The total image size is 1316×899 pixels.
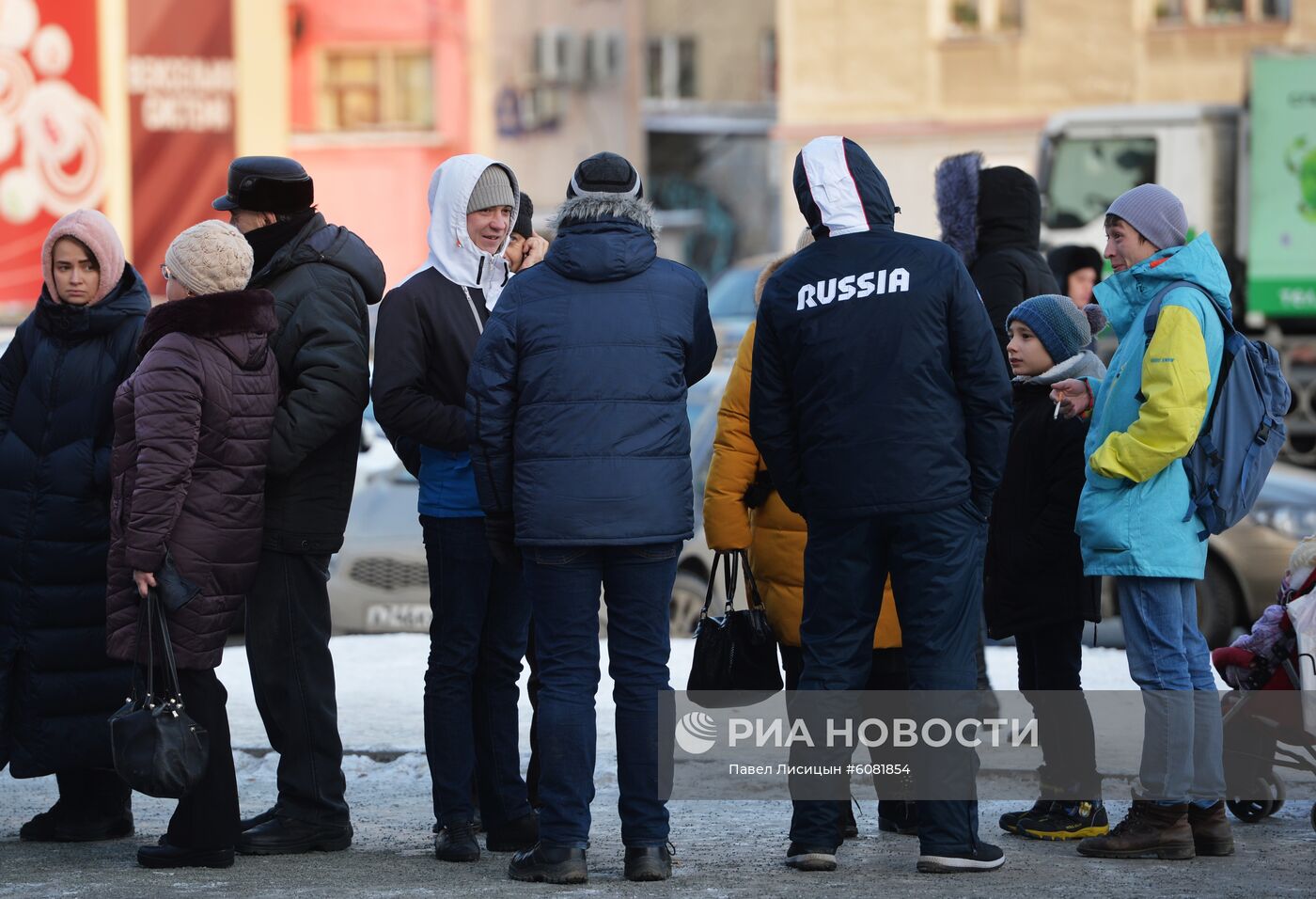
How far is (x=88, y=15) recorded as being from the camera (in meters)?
31.5

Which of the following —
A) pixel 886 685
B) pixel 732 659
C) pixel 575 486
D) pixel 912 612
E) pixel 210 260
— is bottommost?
pixel 886 685

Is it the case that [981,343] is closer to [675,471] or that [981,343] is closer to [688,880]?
[675,471]

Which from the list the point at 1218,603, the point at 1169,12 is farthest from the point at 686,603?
the point at 1169,12

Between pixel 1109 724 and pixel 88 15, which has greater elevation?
pixel 88 15

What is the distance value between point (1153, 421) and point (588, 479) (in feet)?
5.16

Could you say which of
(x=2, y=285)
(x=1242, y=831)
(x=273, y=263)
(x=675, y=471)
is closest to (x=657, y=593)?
Result: (x=675, y=471)

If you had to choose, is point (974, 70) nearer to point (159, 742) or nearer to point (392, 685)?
point (392, 685)

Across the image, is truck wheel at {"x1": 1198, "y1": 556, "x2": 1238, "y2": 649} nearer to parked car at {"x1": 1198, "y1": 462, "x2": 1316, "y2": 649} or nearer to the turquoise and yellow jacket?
parked car at {"x1": 1198, "y1": 462, "x2": 1316, "y2": 649}

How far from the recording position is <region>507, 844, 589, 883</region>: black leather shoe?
5379mm

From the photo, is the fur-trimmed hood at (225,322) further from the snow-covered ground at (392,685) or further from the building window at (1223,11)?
the building window at (1223,11)

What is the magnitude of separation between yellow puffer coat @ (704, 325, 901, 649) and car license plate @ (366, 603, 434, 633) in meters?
4.83

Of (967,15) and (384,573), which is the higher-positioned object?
(967,15)

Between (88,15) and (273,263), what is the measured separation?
27.3 metres

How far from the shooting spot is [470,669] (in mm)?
5855
